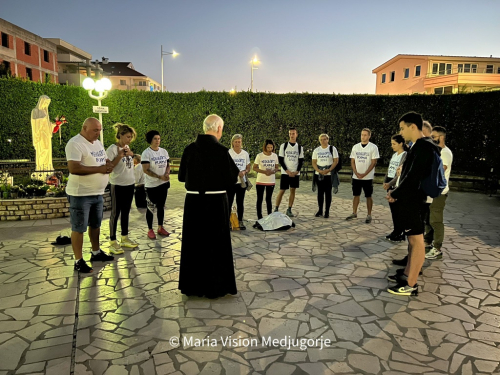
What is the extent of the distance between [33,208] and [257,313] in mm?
6366

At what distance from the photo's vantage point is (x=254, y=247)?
6066 mm

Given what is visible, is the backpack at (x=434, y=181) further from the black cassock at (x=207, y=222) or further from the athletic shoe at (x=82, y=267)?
the athletic shoe at (x=82, y=267)

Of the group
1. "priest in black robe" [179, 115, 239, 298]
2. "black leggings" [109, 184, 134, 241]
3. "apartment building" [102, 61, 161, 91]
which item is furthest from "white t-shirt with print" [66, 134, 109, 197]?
"apartment building" [102, 61, 161, 91]

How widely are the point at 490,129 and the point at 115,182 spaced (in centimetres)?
1429

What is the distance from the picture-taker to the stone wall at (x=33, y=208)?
7578 mm

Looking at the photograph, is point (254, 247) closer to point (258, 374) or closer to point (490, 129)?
point (258, 374)

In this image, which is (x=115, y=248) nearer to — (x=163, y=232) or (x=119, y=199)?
(x=119, y=199)

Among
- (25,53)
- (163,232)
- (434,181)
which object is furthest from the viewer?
(25,53)

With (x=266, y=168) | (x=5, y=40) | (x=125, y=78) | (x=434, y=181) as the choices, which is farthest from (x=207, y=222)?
(x=125, y=78)

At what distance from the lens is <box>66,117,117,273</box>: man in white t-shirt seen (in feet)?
14.6

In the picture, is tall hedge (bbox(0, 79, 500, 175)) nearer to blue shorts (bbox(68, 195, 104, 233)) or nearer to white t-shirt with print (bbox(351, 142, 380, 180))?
white t-shirt with print (bbox(351, 142, 380, 180))

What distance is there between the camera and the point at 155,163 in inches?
239

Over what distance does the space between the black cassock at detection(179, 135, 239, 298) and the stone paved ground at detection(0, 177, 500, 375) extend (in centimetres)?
24

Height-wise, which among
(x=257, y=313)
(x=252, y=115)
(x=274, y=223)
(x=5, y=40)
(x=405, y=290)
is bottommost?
A: (x=257, y=313)
